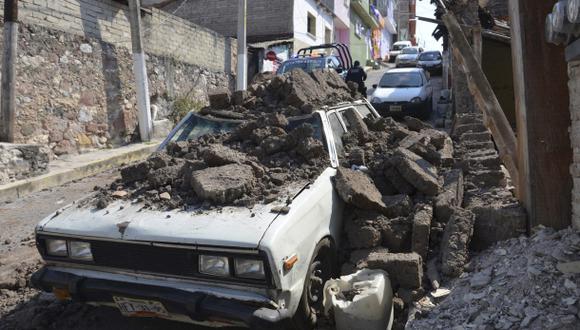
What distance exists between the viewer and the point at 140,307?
2.91 m

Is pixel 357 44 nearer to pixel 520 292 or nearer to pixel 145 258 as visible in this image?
pixel 520 292

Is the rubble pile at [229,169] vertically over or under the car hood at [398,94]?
under

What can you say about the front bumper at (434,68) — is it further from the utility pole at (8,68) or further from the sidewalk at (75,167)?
the utility pole at (8,68)

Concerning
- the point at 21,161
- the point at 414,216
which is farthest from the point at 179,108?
the point at 414,216

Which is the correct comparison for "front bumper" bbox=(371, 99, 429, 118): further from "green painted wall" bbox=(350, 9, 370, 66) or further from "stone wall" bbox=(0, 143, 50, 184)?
"green painted wall" bbox=(350, 9, 370, 66)

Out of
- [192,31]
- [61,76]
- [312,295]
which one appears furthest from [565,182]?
[192,31]

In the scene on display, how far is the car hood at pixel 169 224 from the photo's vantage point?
107 inches

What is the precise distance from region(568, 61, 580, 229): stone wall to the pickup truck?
1703 millimetres

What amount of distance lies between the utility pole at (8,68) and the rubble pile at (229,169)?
16.7ft

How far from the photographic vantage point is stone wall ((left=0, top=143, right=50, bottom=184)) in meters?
7.05

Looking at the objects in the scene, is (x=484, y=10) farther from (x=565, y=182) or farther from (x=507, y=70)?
(x=565, y=182)

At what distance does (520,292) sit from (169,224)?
84.3 inches

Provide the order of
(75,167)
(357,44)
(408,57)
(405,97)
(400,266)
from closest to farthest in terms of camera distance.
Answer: (400,266) → (75,167) → (405,97) → (408,57) → (357,44)

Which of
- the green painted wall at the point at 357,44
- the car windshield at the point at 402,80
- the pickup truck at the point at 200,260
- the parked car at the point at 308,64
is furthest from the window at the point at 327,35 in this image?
the pickup truck at the point at 200,260
